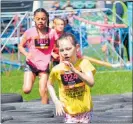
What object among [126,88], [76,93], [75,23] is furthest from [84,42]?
[76,93]

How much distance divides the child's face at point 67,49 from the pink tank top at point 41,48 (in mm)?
3120

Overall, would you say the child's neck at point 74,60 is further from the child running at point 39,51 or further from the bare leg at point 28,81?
the bare leg at point 28,81

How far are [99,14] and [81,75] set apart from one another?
11008 mm

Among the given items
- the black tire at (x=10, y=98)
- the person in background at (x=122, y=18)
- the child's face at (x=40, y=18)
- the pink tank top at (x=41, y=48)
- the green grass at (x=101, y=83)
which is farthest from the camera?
the person in background at (x=122, y=18)

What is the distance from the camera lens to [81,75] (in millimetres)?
6020

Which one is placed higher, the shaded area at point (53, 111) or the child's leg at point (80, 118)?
the child's leg at point (80, 118)

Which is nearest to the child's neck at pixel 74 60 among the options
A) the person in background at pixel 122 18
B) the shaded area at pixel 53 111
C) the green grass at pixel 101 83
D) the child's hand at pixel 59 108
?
the child's hand at pixel 59 108

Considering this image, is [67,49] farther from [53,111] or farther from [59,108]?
[53,111]

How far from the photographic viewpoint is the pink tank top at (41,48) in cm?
930

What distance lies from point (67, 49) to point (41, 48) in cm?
336

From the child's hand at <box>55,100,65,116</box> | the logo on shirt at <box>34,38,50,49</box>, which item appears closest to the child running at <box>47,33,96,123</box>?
the child's hand at <box>55,100,65,116</box>

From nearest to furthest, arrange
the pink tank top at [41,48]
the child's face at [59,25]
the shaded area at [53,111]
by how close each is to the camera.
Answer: the shaded area at [53,111] < the pink tank top at [41,48] < the child's face at [59,25]

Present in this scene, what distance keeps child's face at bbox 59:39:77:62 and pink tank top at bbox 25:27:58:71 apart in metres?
3.12

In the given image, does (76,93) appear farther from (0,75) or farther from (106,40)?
(106,40)
